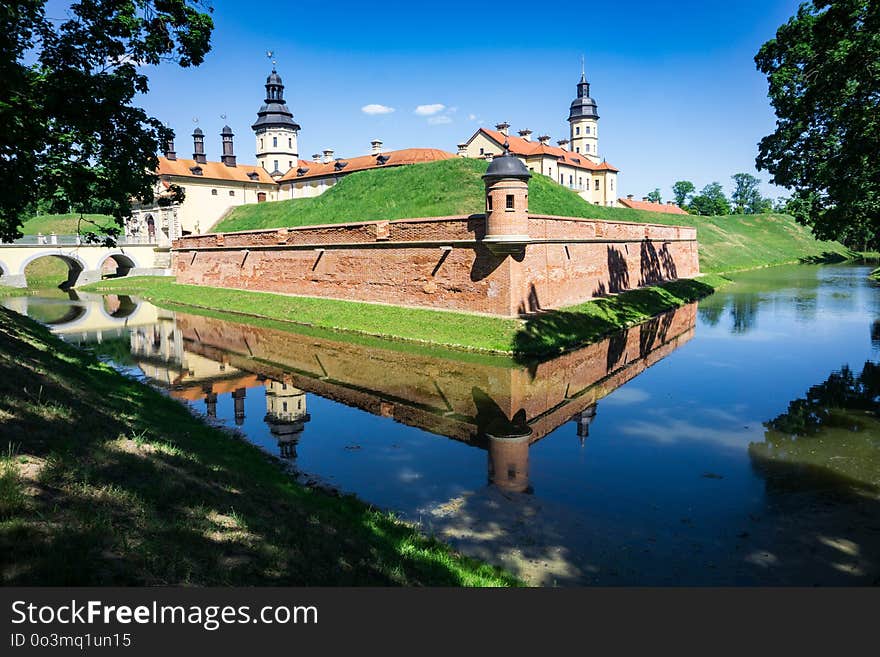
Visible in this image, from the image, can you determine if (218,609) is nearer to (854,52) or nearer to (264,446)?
(264,446)

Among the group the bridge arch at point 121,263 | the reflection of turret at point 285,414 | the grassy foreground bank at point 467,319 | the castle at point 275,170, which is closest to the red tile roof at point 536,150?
the castle at point 275,170

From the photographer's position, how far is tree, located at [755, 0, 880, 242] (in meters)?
10.4

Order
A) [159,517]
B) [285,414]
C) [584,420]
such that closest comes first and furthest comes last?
[159,517]
[584,420]
[285,414]

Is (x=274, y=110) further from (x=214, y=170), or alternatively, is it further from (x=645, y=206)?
(x=645, y=206)

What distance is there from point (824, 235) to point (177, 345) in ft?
66.7

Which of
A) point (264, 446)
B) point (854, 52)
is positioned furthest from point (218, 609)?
point (854, 52)

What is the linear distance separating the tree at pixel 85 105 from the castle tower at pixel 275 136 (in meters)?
53.8

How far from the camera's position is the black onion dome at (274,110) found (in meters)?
61.7

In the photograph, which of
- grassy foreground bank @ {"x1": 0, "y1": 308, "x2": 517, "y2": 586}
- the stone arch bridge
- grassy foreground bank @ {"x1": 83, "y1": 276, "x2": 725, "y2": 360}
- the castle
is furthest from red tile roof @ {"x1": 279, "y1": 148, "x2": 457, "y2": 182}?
grassy foreground bank @ {"x1": 0, "y1": 308, "x2": 517, "y2": 586}

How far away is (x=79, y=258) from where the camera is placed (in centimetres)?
4069

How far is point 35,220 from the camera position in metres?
59.2

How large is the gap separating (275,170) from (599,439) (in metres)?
59.9

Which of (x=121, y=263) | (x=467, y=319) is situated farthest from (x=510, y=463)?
(x=121, y=263)

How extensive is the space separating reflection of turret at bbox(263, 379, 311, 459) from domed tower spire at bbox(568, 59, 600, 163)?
7146 cm
